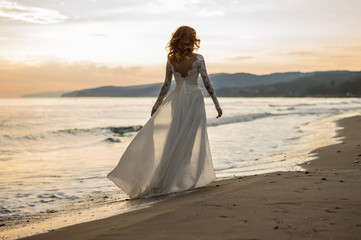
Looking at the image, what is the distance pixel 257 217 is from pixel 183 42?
9.74 ft

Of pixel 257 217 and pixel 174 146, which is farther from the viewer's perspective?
pixel 174 146

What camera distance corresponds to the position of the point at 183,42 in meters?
5.34

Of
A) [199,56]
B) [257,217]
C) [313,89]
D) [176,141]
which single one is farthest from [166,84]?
[313,89]

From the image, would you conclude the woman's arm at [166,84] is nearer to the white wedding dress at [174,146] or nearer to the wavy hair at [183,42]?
the white wedding dress at [174,146]

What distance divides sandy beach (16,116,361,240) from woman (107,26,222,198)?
1.03 m

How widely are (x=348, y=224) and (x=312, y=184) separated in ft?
4.63

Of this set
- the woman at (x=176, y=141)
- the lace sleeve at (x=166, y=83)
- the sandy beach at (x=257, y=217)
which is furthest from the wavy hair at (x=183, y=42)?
the sandy beach at (x=257, y=217)

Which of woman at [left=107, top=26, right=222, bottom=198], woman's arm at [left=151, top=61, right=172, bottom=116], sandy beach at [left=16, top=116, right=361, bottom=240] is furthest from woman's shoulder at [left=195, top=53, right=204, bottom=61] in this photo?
sandy beach at [left=16, top=116, right=361, bottom=240]

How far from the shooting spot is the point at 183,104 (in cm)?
551

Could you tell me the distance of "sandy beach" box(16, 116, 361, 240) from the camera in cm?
288

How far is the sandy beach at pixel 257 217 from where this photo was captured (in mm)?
2883

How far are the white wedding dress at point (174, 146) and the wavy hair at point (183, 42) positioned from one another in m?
0.11

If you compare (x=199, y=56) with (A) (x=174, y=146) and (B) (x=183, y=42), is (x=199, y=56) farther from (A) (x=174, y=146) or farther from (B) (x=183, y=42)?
(A) (x=174, y=146)

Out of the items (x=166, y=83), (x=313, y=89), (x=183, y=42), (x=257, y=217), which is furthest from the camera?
(x=313, y=89)
